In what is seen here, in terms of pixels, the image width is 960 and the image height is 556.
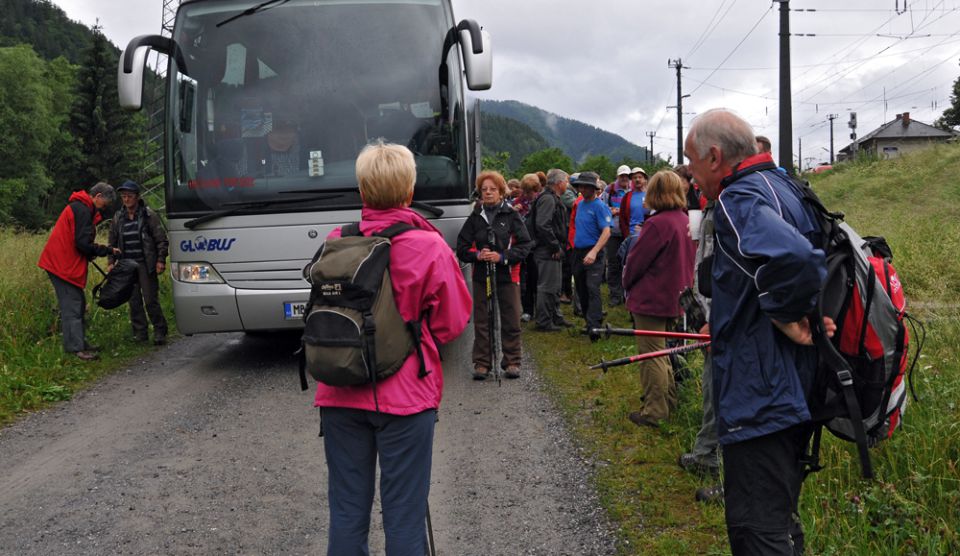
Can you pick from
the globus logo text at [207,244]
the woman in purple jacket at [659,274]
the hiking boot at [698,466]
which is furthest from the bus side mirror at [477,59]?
the hiking boot at [698,466]

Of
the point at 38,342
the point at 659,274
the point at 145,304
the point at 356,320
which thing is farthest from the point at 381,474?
the point at 145,304

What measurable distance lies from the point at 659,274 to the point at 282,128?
3.78 metres

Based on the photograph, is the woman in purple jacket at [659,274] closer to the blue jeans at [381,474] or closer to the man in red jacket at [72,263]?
the blue jeans at [381,474]

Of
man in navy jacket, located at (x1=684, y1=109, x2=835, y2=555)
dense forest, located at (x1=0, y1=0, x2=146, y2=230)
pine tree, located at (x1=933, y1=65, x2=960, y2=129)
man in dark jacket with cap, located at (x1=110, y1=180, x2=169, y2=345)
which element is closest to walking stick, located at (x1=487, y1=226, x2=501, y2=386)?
man in dark jacket with cap, located at (x1=110, y1=180, x2=169, y2=345)

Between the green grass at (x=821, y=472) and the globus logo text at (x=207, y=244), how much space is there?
3194 millimetres

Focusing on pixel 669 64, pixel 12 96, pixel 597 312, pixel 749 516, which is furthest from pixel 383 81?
pixel 12 96

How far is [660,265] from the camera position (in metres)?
5.93

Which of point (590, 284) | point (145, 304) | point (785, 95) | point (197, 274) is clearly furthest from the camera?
point (785, 95)

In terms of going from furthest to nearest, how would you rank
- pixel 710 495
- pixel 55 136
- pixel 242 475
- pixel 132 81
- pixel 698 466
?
pixel 55 136 < pixel 132 81 < pixel 242 475 < pixel 698 466 < pixel 710 495

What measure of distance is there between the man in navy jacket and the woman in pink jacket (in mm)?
973

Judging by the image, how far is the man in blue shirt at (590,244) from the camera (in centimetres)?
948

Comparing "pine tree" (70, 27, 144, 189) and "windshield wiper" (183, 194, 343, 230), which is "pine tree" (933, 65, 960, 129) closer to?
"pine tree" (70, 27, 144, 189)

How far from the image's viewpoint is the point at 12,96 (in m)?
58.5

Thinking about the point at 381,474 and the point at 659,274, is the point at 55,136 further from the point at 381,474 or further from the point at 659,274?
the point at 381,474
